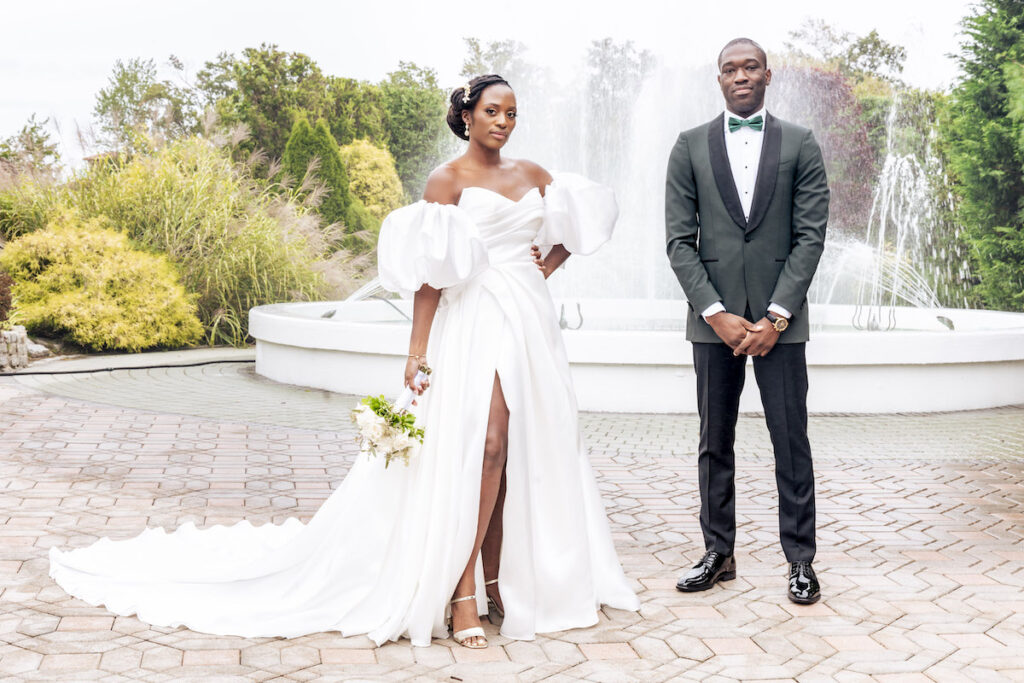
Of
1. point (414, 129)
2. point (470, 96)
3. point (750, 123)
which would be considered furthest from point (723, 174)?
point (414, 129)

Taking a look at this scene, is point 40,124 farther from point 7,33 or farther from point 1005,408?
point 1005,408

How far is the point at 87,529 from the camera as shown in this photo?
16.1 ft

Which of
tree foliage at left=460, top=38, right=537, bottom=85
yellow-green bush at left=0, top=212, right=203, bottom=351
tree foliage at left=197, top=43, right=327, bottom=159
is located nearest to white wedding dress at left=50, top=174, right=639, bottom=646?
yellow-green bush at left=0, top=212, right=203, bottom=351

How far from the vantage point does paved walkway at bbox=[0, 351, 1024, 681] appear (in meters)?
3.27

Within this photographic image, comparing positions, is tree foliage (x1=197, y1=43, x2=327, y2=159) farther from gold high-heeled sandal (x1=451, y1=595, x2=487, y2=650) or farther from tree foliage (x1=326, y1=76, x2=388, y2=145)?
gold high-heeled sandal (x1=451, y1=595, x2=487, y2=650)

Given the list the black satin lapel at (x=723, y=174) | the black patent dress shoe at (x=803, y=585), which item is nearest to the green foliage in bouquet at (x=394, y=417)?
the black satin lapel at (x=723, y=174)

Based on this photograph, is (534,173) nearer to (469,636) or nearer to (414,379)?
(414,379)

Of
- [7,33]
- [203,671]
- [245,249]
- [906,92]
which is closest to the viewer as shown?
[203,671]

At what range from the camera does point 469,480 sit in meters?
3.49

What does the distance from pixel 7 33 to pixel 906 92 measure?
25.8m

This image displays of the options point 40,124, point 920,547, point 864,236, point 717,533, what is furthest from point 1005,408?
point 40,124

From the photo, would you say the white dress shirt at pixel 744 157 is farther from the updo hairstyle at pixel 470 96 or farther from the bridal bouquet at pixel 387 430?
the bridal bouquet at pixel 387 430

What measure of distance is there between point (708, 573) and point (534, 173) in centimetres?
167

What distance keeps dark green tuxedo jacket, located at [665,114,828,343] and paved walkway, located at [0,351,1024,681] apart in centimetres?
109
